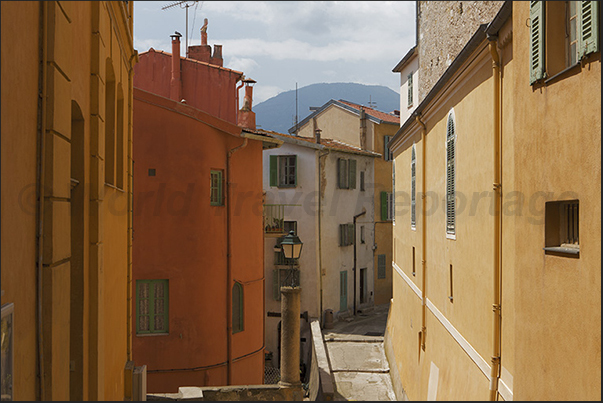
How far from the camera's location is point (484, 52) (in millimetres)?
8617

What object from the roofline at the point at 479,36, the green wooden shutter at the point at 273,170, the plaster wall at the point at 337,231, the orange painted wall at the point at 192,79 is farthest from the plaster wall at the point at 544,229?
the plaster wall at the point at 337,231

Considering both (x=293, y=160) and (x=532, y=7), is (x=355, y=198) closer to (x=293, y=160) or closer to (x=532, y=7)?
(x=293, y=160)

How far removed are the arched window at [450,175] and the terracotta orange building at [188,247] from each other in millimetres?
6205

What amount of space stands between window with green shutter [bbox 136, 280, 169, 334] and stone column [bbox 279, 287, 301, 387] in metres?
2.85

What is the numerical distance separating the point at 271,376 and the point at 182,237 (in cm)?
1077

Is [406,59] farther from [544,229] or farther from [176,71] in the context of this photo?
[544,229]

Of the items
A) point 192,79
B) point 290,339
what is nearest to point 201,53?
point 192,79

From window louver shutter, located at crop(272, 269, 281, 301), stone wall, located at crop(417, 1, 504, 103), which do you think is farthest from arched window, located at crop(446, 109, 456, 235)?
window louver shutter, located at crop(272, 269, 281, 301)

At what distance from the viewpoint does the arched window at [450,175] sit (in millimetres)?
11016

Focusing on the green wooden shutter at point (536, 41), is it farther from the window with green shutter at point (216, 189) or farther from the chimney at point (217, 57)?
the chimney at point (217, 57)

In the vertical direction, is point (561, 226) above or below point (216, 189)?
below

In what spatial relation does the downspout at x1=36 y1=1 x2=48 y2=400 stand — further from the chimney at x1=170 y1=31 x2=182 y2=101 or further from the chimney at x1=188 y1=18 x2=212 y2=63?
the chimney at x1=188 y1=18 x2=212 y2=63

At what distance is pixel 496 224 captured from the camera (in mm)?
8164

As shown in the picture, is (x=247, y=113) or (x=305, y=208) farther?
(x=305, y=208)
